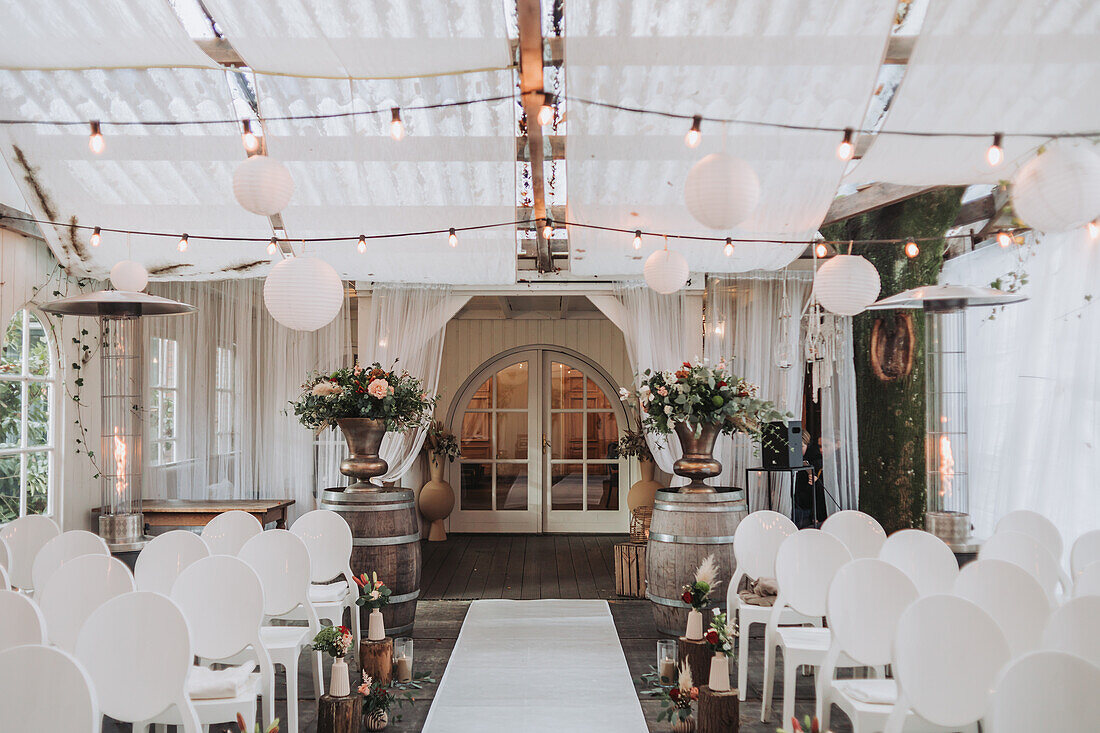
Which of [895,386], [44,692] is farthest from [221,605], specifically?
[895,386]

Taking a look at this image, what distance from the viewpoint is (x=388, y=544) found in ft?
17.4

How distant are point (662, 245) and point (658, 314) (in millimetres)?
1268

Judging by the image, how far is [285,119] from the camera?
189 inches

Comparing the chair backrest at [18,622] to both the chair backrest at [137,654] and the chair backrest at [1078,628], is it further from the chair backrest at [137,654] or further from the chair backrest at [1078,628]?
the chair backrest at [1078,628]

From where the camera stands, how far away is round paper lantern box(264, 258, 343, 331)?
4.09 meters

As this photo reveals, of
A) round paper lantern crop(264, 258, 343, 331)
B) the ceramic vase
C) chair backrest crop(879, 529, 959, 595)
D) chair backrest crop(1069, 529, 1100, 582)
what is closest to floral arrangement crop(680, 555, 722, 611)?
chair backrest crop(879, 529, 959, 595)

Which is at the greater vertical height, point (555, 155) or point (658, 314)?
point (555, 155)

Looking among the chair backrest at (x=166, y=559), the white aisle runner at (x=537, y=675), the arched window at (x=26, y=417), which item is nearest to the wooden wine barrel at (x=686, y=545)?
the white aisle runner at (x=537, y=675)

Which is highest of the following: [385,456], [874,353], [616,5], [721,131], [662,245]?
[616,5]

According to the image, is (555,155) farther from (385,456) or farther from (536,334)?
(536,334)

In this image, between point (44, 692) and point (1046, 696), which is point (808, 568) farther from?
point (44, 692)

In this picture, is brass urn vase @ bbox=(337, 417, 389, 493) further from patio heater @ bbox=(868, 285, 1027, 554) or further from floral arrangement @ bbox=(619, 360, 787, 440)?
patio heater @ bbox=(868, 285, 1027, 554)

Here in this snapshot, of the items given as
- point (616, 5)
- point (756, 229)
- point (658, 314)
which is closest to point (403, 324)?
point (658, 314)

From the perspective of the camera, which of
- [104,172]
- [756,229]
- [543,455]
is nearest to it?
[104,172]
